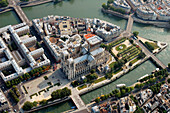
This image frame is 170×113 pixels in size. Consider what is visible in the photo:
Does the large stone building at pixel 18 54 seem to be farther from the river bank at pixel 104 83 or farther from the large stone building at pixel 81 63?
the river bank at pixel 104 83

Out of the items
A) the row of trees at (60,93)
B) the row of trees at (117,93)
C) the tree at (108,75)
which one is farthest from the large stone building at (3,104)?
the tree at (108,75)

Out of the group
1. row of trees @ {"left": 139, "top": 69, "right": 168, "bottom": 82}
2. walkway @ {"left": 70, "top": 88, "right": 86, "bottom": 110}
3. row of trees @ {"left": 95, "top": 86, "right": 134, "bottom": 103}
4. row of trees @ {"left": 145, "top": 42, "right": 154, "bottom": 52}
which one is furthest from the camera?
row of trees @ {"left": 145, "top": 42, "right": 154, "bottom": 52}

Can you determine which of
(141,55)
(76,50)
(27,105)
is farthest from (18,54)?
(141,55)

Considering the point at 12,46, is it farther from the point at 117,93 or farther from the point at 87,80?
the point at 117,93

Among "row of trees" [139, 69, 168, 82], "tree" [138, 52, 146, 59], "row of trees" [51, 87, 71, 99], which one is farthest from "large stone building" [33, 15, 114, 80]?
"row of trees" [139, 69, 168, 82]

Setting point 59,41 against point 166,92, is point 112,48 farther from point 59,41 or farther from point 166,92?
point 166,92

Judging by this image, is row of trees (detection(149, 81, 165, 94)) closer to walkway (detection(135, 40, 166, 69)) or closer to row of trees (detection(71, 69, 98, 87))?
walkway (detection(135, 40, 166, 69))

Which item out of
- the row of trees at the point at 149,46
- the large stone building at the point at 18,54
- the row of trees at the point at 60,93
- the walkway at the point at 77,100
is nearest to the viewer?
the walkway at the point at 77,100

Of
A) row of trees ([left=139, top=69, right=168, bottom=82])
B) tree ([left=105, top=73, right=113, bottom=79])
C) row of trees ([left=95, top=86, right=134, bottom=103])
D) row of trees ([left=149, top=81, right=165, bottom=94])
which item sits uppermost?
tree ([left=105, top=73, right=113, bottom=79])

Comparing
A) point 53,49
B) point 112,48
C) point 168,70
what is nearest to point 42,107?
point 53,49
